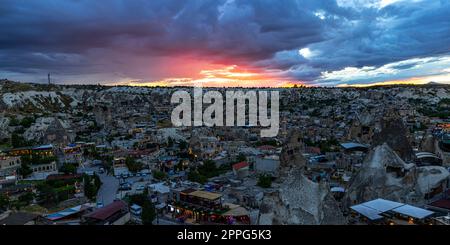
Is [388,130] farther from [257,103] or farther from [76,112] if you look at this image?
[76,112]

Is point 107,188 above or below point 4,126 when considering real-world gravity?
below

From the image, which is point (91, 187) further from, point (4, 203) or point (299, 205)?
point (299, 205)

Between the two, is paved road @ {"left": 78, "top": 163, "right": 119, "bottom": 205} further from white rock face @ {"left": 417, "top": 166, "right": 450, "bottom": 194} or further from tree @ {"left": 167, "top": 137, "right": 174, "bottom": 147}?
white rock face @ {"left": 417, "top": 166, "right": 450, "bottom": 194}

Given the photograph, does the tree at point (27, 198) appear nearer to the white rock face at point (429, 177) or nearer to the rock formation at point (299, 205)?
the rock formation at point (299, 205)

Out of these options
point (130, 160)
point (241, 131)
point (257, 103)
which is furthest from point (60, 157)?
point (257, 103)

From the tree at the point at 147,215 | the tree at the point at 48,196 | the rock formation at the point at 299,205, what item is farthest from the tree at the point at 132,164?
the rock formation at the point at 299,205

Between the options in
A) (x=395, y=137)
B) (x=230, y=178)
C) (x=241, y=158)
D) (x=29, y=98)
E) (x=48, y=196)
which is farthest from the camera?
(x=29, y=98)

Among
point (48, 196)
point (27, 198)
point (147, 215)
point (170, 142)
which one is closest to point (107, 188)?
point (48, 196)

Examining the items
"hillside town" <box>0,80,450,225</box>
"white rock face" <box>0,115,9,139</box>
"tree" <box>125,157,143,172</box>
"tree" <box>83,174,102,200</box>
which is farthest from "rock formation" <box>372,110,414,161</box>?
"white rock face" <box>0,115,9,139</box>
